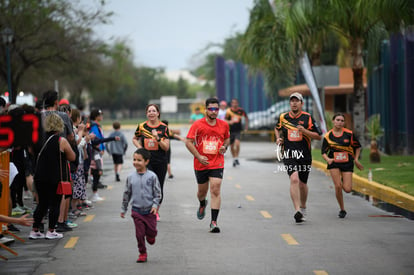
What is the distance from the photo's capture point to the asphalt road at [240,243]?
8.73 m

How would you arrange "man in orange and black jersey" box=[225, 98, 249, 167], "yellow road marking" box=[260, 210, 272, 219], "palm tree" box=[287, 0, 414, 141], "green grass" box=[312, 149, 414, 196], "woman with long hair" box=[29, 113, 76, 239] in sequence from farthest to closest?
1. "man in orange and black jersey" box=[225, 98, 249, 167]
2. "palm tree" box=[287, 0, 414, 141]
3. "green grass" box=[312, 149, 414, 196]
4. "yellow road marking" box=[260, 210, 272, 219]
5. "woman with long hair" box=[29, 113, 76, 239]

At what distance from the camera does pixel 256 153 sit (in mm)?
31500

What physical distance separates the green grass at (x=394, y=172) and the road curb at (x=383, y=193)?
0.17 metres

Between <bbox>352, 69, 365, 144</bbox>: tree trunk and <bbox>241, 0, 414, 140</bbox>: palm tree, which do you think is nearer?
<bbox>241, 0, 414, 140</bbox>: palm tree

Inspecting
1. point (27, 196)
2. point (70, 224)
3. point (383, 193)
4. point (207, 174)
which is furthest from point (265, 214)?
point (27, 196)

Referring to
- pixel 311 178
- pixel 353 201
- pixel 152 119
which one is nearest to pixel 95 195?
pixel 152 119

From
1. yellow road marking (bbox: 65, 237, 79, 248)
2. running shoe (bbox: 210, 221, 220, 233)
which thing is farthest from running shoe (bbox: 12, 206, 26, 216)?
running shoe (bbox: 210, 221, 220, 233)

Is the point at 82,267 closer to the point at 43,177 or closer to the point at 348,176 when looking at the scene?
the point at 43,177

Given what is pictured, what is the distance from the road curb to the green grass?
0.55 feet

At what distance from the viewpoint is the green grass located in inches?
628

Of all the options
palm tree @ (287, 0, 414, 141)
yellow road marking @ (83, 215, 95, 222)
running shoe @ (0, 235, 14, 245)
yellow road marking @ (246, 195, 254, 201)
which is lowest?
yellow road marking @ (246, 195, 254, 201)

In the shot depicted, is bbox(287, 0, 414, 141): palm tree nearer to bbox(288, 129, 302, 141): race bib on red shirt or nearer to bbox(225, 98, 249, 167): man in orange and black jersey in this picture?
bbox(225, 98, 249, 167): man in orange and black jersey

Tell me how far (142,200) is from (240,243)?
185 centimetres

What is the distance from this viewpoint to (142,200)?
29.7 ft
